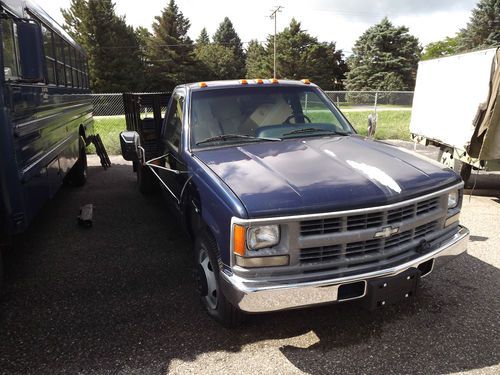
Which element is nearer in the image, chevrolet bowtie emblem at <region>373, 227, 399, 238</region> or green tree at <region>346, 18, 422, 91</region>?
chevrolet bowtie emblem at <region>373, 227, 399, 238</region>

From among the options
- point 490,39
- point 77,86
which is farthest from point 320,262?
point 490,39


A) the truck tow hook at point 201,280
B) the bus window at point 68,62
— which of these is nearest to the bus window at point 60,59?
the bus window at point 68,62

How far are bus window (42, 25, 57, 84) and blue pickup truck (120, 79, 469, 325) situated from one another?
2.70 metres

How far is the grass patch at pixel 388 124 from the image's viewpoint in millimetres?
14680

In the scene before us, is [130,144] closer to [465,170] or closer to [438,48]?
[465,170]

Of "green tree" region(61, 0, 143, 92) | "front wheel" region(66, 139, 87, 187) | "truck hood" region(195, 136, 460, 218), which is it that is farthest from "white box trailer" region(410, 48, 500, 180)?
"green tree" region(61, 0, 143, 92)

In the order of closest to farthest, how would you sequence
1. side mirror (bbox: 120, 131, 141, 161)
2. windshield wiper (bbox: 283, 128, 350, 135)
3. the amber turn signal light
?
the amber turn signal light
windshield wiper (bbox: 283, 128, 350, 135)
side mirror (bbox: 120, 131, 141, 161)

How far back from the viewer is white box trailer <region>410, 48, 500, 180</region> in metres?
6.24

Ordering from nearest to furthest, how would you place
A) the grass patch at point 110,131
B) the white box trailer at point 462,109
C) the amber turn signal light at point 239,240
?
the amber turn signal light at point 239,240 < the white box trailer at point 462,109 < the grass patch at point 110,131

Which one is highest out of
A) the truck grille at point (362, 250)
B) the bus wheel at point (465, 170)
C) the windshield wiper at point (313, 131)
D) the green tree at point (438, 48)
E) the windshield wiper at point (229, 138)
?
the green tree at point (438, 48)

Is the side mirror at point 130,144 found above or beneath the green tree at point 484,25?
beneath

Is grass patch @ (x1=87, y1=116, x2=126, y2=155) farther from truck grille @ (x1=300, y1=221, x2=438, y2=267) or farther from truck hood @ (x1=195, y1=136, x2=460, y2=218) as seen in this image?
truck grille @ (x1=300, y1=221, x2=438, y2=267)

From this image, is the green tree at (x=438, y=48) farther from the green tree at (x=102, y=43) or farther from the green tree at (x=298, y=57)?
the green tree at (x=102, y=43)

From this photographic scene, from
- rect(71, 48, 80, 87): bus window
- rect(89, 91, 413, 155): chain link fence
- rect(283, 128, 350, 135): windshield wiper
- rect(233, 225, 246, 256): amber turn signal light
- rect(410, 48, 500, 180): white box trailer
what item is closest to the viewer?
rect(233, 225, 246, 256): amber turn signal light
